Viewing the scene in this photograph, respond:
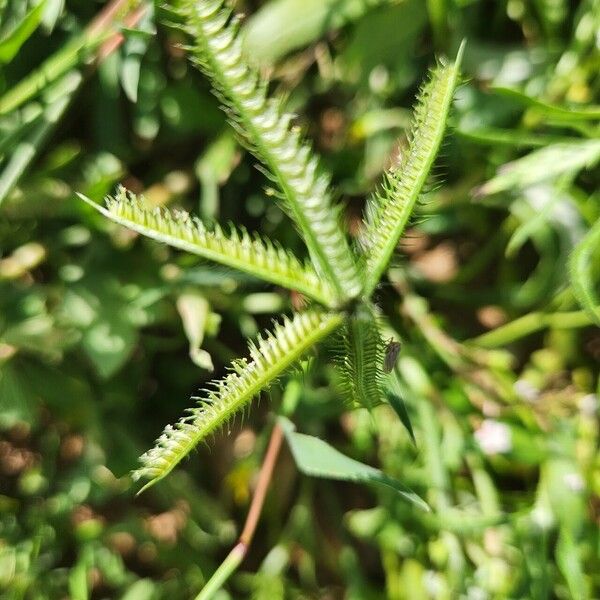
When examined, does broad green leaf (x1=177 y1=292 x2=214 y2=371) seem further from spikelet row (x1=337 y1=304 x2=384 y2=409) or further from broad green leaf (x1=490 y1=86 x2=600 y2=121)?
broad green leaf (x1=490 y1=86 x2=600 y2=121)

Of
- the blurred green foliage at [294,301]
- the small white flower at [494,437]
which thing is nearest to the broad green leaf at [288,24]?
the blurred green foliage at [294,301]

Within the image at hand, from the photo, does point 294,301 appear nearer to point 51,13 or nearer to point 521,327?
point 521,327

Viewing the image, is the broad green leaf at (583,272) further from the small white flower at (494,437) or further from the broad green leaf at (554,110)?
the small white flower at (494,437)

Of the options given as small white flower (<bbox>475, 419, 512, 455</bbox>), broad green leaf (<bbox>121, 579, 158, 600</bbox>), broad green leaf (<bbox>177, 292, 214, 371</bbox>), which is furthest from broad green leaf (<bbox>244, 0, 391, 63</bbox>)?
broad green leaf (<bbox>121, 579, 158, 600</bbox>)

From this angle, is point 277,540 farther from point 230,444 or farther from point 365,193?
point 365,193

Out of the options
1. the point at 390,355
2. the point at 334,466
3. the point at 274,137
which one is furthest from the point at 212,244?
the point at 334,466

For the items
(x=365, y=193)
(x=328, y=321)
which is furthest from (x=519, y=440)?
(x=328, y=321)
